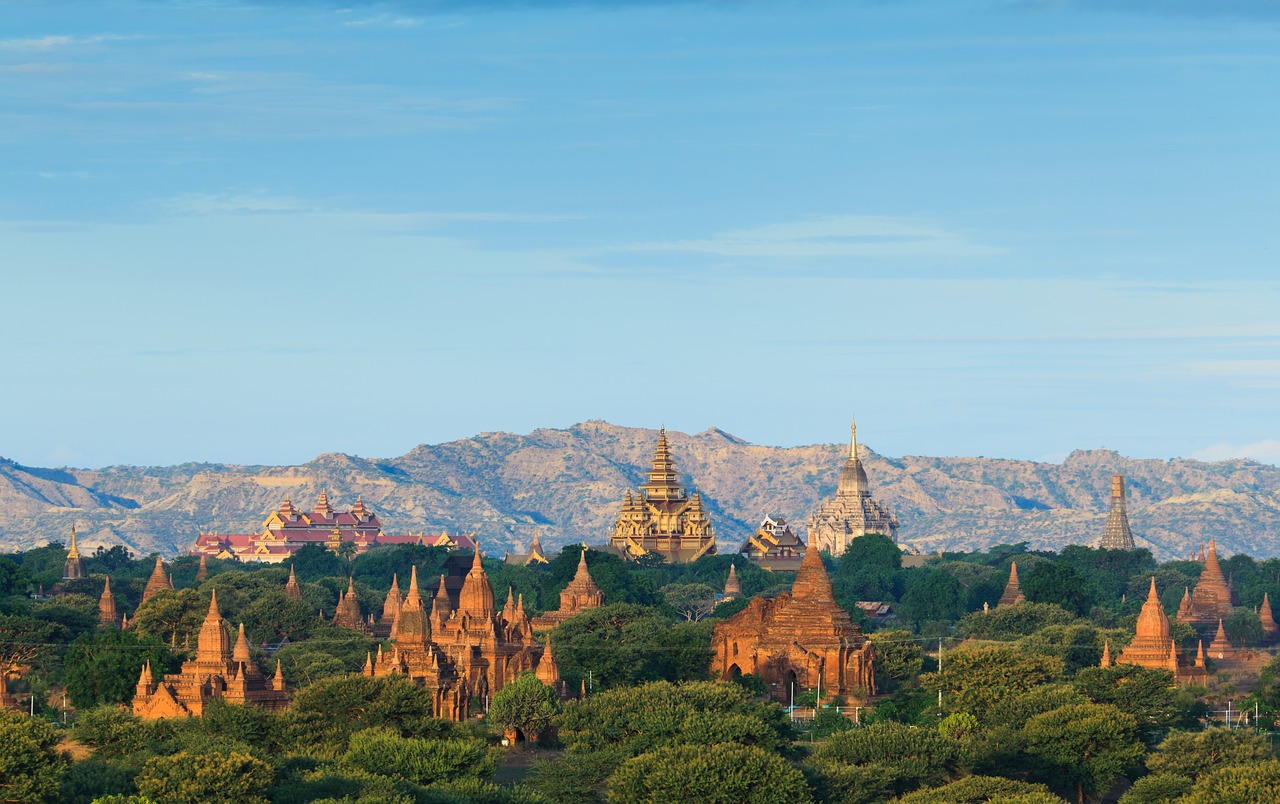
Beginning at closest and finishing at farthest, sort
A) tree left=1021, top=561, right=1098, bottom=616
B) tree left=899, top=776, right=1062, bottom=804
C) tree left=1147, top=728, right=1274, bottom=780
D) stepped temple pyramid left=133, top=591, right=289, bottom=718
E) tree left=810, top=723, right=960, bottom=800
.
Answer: tree left=899, top=776, right=1062, bottom=804
tree left=810, top=723, right=960, bottom=800
tree left=1147, top=728, right=1274, bottom=780
stepped temple pyramid left=133, top=591, right=289, bottom=718
tree left=1021, top=561, right=1098, bottom=616

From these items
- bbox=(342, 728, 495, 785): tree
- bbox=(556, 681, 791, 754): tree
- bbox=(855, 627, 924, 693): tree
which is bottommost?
bbox=(342, 728, 495, 785): tree

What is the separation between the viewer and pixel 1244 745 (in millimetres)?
108062

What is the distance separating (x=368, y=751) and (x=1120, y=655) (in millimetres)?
55607

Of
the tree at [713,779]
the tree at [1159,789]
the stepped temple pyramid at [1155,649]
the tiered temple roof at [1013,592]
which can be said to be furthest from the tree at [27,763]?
the tiered temple roof at [1013,592]

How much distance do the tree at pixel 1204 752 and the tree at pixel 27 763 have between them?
136 ft

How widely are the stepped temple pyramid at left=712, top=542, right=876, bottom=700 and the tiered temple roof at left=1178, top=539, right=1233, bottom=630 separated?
5330cm

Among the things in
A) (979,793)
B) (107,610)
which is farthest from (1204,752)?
(107,610)

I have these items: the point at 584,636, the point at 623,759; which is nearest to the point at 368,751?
the point at 623,759

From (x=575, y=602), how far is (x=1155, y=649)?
3685cm

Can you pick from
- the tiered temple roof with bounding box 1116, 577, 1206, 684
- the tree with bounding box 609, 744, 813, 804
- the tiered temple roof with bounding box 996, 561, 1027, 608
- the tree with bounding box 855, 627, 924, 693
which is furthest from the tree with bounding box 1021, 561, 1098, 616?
the tree with bounding box 609, 744, 813, 804

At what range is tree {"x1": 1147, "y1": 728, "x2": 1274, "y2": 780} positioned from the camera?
106062mm

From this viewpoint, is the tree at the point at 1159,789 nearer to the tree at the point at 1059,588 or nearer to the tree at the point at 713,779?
the tree at the point at 713,779

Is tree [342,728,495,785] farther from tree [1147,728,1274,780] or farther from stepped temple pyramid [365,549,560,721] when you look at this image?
tree [1147,728,1274,780]

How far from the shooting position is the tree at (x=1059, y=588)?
190125 millimetres
